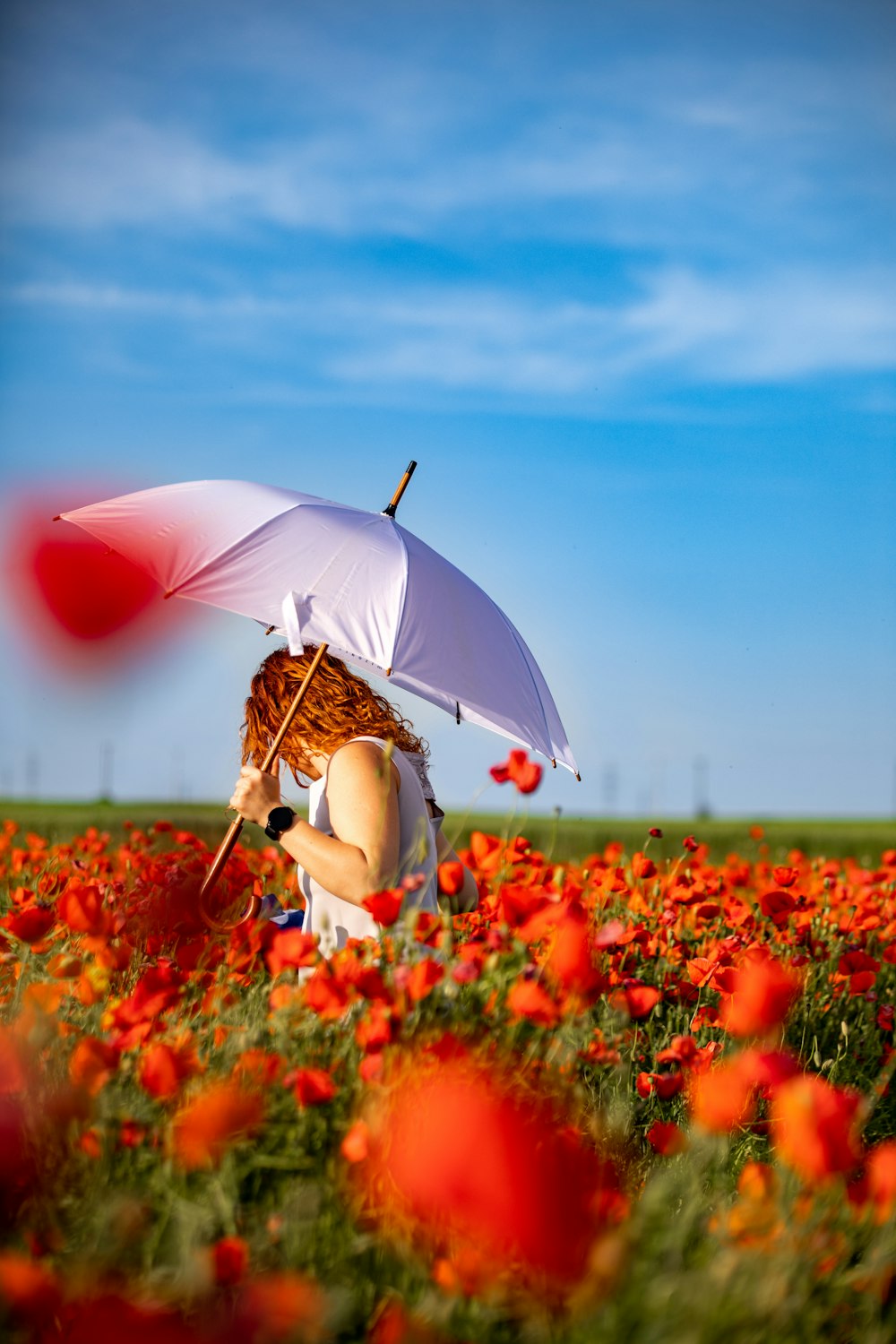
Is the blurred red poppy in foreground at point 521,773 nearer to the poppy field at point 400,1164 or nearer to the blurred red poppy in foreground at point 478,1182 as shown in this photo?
the poppy field at point 400,1164

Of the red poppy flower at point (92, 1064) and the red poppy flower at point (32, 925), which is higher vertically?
the red poppy flower at point (32, 925)

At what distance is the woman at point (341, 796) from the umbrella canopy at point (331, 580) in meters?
0.17

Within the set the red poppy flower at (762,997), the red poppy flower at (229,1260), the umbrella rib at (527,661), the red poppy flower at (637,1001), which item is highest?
the umbrella rib at (527,661)

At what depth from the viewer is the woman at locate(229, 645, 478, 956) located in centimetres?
363

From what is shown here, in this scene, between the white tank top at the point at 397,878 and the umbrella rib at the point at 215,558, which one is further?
the umbrella rib at the point at 215,558

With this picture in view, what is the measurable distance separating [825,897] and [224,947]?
12.9 feet

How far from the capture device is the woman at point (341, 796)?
363 centimetres

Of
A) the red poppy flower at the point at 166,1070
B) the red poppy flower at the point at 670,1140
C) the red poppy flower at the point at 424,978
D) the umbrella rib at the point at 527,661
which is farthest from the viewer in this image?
the umbrella rib at the point at 527,661

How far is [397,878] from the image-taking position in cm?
387

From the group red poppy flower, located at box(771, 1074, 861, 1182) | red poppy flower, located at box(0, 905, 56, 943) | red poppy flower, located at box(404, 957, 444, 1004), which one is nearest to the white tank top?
red poppy flower, located at box(0, 905, 56, 943)

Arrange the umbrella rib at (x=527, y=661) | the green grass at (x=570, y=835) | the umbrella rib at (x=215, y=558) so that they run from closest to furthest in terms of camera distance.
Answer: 1. the umbrella rib at (x=215, y=558)
2. the umbrella rib at (x=527, y=661)
3. the green grass at (x=570, y=835)

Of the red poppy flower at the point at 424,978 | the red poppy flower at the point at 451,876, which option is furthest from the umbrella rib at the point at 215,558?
the red poppy flower at the point at 424,978

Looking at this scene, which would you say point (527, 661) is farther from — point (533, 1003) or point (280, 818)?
point (533, 1003)

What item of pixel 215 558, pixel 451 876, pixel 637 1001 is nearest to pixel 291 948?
pixel 451 876
